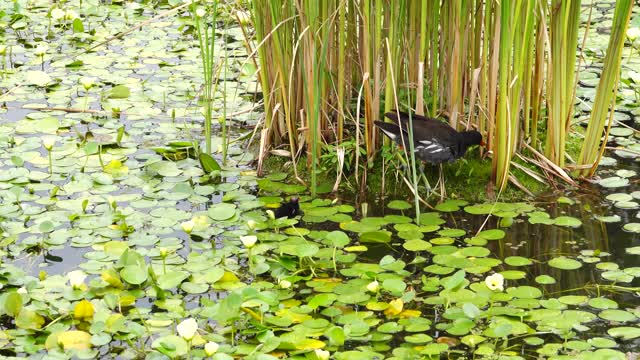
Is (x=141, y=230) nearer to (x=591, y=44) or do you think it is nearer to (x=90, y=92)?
(x=90, y=92)

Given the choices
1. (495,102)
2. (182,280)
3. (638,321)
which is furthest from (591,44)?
(182,280)

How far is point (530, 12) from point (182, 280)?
221 cm

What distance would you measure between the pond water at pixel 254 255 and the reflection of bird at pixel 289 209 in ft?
0.17

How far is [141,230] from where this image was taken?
16.8 ft

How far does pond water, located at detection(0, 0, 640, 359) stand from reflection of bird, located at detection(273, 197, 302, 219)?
5cm

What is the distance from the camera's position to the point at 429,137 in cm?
526

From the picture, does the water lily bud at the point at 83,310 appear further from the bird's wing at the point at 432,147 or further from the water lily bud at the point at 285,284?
the bird's wing at the point at 432,147

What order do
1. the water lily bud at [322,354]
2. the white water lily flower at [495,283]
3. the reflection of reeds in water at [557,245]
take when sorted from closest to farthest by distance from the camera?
the water lily bud at [322,354]
the white water lily flower at [495,283]
the reflection of reeds in water at [557,245]

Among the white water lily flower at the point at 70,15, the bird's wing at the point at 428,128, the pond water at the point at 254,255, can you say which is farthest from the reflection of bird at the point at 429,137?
the white water lily flower at the point at 70,15

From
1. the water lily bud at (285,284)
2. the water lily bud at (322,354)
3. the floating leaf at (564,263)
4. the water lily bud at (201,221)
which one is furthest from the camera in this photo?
the water lily bud at (201,221)

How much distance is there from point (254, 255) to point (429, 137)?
115 centimetres

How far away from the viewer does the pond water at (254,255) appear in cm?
413

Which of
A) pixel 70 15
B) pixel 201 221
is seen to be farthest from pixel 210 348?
pixel 70 15

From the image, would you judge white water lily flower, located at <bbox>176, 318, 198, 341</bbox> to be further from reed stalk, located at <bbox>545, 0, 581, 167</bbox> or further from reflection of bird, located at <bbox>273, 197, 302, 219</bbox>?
reed stalk, located at <bbox>545, 0, 581, 167</bbox>
